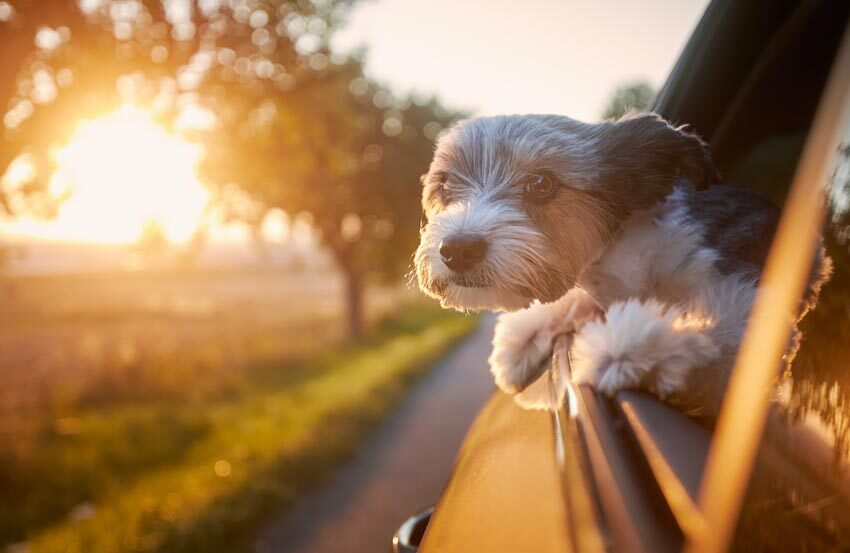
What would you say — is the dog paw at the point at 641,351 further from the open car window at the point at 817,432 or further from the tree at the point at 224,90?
the tree at the point at 224,90

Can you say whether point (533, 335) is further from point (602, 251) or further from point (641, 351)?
point (641, 351)

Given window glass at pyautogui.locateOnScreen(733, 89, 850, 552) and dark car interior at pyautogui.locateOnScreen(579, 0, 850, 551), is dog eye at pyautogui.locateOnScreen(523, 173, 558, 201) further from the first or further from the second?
window glass at pyautogui.locateOnScreen(733, 89, 850, 552)

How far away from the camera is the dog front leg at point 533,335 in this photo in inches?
65.8

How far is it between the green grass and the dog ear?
4.24 meters

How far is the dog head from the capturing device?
63.5 inches

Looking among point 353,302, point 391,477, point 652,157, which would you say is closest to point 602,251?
point 652,157

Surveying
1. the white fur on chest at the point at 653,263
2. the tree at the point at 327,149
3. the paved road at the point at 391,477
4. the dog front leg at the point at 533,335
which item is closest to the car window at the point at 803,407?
the white fur on chest at the point at 653,263

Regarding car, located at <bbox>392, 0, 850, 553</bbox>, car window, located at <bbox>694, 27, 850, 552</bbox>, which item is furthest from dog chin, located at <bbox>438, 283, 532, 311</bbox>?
car window, located at <bbox>694, 27, 850, 552</bbox>

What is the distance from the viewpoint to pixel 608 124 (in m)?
1.81

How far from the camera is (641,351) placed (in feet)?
4.06

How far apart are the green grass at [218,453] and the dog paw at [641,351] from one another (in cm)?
456

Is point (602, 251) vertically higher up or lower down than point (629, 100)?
lower down

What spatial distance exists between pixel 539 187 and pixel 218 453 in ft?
30.9

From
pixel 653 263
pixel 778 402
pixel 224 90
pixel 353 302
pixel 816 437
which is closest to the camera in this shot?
pixel 816 437
